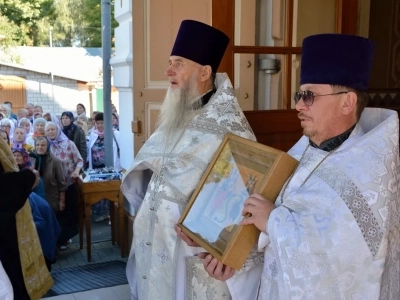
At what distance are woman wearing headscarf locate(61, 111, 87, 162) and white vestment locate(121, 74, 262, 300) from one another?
4.77 m

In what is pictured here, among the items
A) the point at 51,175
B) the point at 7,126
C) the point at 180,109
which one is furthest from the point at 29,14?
the point at 180,109

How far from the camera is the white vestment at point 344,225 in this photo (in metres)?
1.35

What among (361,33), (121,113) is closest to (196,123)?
(361,33)

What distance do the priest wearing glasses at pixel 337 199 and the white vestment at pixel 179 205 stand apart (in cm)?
50

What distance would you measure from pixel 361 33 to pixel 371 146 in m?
2.60

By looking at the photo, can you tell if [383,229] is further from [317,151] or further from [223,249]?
[223,249]

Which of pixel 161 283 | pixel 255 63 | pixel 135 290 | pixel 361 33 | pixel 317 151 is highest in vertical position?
pixel 361 33

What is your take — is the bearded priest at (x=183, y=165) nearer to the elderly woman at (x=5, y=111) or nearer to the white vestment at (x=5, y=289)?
the white vestment at (x=5, y=289)

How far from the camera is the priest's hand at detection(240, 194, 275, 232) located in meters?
1.47

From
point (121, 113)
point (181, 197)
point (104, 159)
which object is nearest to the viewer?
point (181, 197)

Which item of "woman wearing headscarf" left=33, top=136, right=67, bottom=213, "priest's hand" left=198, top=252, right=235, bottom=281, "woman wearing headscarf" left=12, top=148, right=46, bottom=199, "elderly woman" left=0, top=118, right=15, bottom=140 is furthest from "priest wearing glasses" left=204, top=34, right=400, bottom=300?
"elderly woman" left=0, top=118, right=15, bottom=140

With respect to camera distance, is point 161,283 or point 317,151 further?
point 161,283

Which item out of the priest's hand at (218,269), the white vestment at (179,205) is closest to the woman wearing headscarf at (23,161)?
the white vestment at (179,205)

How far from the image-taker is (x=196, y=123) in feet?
7.04
